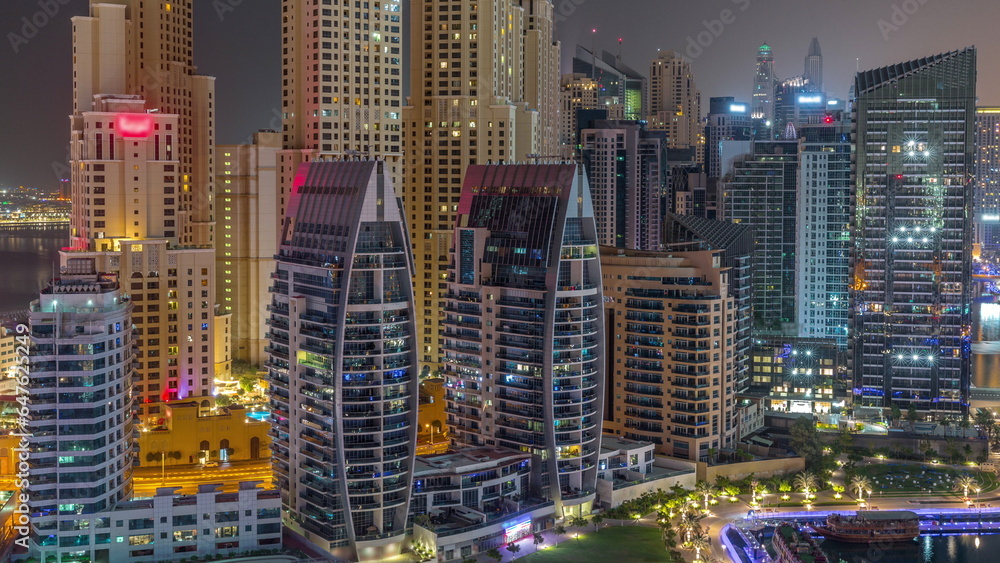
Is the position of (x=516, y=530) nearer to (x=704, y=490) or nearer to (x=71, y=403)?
(x=704, y=490)

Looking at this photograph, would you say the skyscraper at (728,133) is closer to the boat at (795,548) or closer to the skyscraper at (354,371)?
the boat at (795,548)

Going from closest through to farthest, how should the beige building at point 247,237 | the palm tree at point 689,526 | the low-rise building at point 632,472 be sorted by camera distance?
the palm tree at point 689,526, the low-rise building at point 632,472, the beige building at point 247,237

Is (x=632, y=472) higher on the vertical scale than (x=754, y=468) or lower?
higher

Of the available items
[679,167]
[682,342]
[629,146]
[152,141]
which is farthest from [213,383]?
[679,167]

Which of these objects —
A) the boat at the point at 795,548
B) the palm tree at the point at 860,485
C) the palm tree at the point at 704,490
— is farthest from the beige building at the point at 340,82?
the boat at the point at 795,548

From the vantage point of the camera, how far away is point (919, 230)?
294ft

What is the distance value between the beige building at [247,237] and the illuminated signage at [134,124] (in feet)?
86.9

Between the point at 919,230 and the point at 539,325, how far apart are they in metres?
37.7

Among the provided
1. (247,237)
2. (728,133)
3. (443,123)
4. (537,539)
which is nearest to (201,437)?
(537,539)

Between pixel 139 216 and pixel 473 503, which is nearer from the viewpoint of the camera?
pixel 473 503

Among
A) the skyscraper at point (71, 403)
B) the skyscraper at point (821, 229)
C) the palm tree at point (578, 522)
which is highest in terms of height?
the skyscraper at point (821, 229)

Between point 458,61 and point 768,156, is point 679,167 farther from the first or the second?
point 458,61

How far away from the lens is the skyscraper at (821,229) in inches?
4749

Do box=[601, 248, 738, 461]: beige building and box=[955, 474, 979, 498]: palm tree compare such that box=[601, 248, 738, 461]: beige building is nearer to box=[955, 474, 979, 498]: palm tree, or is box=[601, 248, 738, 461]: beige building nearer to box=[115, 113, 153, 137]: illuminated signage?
box=[955, 474, 979, 498]: palm tree
